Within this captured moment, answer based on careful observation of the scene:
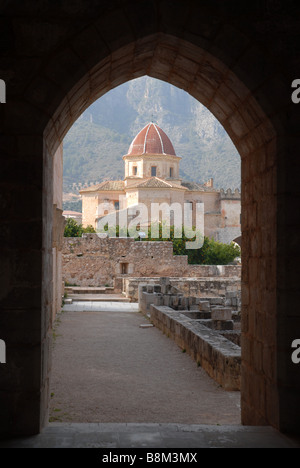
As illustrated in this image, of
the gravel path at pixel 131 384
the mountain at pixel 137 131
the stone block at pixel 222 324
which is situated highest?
the mountain at pixel 137 131

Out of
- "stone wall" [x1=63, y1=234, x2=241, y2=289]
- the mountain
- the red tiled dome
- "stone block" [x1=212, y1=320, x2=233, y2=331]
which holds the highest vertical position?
the mountain

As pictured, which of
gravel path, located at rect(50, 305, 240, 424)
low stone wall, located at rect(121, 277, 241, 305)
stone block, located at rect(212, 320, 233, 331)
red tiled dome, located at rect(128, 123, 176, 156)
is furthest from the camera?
red tiled dome, located at rect(128, 123, 176, 156)

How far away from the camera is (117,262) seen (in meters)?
27.3

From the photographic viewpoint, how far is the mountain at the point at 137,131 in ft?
391

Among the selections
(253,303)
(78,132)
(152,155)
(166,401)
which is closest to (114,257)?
(166,401)

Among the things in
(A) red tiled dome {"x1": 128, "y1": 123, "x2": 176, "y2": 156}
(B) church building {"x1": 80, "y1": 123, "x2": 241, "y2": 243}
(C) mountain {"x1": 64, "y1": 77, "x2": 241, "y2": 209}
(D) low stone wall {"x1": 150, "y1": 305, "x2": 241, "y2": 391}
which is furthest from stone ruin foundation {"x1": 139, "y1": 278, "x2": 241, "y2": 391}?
(C) mountain {"x1": 64, "y1": 77, "x2": 241, "y2": 209}

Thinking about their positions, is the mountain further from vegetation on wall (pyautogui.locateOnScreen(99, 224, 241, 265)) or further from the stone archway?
the stone archway

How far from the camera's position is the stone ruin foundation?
22.3ft

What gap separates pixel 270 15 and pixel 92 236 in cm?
2412

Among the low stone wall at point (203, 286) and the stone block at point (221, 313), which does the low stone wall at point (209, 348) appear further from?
the low stone wall at point (203, 286)

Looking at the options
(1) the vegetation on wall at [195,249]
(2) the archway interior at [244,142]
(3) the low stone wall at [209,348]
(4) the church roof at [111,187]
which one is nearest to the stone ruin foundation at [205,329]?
(3) the low stone wall at [209,348]

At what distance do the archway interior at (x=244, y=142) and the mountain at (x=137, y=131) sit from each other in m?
98.4

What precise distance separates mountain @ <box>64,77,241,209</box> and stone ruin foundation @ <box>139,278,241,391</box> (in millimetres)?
88803

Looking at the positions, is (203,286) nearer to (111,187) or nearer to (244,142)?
(244,142)
